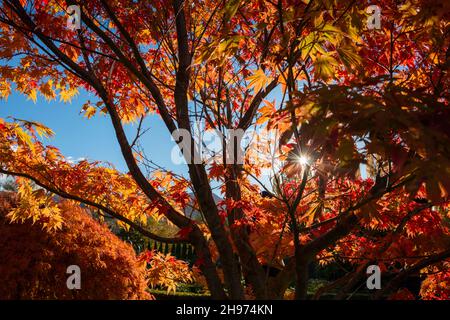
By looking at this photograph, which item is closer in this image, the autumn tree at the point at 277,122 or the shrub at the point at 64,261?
the autumn tree at the point at 277,122

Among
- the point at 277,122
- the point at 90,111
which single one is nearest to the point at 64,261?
the point at 90,111

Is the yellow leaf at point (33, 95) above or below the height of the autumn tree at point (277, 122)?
above

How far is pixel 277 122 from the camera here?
2.25 m

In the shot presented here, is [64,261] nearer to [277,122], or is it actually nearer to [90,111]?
[90,111]

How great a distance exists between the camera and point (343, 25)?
107 inches

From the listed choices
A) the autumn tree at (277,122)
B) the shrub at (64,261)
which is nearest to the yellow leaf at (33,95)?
the autumn tree at (277,122)

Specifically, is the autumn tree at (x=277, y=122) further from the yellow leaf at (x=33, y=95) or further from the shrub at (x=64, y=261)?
the shrub at (x=64, y=261)

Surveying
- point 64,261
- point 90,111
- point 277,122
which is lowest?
point 64,261

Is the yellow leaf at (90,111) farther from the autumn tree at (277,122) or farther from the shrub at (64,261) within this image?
the shrub at (64,261)

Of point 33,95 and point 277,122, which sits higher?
point 33,95

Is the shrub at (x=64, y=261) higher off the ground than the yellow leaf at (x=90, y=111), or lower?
lower

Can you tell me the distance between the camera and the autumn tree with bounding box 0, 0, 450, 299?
6.42 feet

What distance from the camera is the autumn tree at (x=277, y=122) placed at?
6.42 ft
